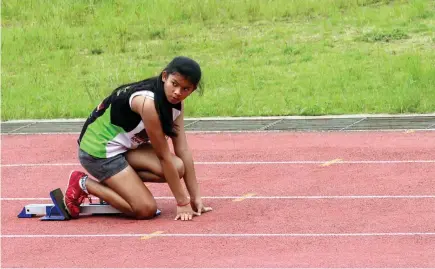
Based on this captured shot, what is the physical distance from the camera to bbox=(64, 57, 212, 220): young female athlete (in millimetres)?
8922

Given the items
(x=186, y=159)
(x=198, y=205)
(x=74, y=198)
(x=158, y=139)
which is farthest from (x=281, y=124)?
(x=158, y=139)

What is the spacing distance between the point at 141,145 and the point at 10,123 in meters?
5.49

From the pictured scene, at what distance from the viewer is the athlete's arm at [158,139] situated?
8859 millimetres

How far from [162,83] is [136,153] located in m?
0.71

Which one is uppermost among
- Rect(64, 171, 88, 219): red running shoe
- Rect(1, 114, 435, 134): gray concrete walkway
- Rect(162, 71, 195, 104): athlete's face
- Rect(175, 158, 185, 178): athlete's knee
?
Rect(162, 71, 195, 104): athlete's face

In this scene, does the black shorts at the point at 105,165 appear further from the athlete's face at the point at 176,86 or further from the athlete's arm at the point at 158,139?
the athlete's face at the point at 176,86

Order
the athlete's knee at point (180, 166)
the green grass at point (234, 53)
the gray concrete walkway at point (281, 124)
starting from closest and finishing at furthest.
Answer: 1. the athlete's knee at point (180, 166)
2. the gray concrete walkway at point (281, 124)
3. the green grass at point (234, 53)

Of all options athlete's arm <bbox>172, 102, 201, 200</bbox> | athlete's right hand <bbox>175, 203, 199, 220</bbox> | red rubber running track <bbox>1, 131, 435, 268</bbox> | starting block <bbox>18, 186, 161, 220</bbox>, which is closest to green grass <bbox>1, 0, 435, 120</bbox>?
red rubber running track <bbox>1, 131, 435, 268</bbox>

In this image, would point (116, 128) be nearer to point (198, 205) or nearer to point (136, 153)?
point (136, 153)

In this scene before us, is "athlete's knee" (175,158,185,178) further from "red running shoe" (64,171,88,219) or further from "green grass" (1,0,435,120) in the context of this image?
"green grass" (1,0,435,120)

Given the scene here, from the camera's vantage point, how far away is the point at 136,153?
368 inches

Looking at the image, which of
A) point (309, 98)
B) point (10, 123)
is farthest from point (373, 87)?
point (10, 123)

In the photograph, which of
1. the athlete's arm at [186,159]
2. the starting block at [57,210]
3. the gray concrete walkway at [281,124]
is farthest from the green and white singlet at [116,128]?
the gray concrete walkway at [281,124]

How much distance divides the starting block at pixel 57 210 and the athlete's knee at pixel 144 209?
0.58ft
